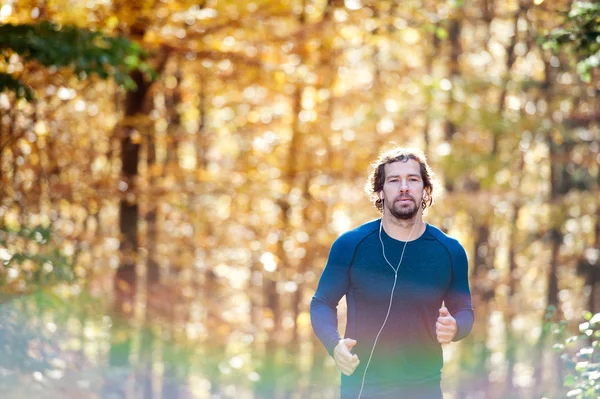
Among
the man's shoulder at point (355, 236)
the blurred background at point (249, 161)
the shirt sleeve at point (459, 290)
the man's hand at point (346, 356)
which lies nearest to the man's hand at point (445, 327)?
the shirt sleeve at point (459, 290)

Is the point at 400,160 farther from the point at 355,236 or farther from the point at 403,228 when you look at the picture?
the point at 355,236

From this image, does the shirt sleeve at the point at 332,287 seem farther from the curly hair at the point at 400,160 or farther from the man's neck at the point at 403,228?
the curly hair at the point at 400,160

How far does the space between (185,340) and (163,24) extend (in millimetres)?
6256

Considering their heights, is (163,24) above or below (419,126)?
above

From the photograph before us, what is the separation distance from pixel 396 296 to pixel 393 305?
0.05 m

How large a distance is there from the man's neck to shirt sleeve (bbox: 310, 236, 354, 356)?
22 cm

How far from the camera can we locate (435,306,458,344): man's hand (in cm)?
395

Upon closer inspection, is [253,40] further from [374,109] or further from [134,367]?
[134,367]

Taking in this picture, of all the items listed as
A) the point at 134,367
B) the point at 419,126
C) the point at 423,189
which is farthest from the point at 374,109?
the point at 423,189

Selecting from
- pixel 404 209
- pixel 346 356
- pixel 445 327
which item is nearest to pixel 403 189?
pixel 404 209

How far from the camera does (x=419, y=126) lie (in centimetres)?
1566

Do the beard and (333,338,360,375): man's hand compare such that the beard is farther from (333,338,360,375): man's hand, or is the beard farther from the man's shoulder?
(333,338,360,375): man's hand

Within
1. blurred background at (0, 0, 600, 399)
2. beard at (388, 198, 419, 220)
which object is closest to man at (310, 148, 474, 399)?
beard at (388, 198, 419, 220)

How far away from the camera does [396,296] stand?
4102 mm
